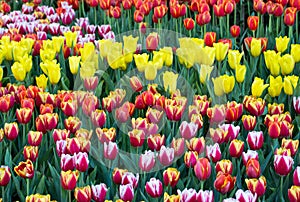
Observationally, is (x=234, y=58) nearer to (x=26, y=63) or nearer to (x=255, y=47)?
(x=255, y=47)

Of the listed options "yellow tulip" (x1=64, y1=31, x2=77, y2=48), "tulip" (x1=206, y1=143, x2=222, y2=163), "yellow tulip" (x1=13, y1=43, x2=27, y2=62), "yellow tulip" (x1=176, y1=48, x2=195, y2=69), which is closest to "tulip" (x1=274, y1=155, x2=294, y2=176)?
"tulip" (x1=206, y1=143, x2=222, y2=163)

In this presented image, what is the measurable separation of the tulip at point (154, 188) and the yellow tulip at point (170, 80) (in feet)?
3.69

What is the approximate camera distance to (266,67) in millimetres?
4316

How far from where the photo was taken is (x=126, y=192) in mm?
2623

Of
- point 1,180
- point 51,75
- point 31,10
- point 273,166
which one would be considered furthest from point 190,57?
point 31,10

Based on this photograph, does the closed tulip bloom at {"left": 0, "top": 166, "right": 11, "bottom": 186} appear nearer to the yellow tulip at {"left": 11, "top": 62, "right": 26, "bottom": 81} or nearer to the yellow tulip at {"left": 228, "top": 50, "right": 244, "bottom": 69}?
the yellow tulip at {"left": 11, "top": 62, "right": 26, "bottom": 81}

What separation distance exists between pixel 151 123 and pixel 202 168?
1.74ft

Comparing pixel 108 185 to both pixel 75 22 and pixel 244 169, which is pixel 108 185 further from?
pixel 75 22

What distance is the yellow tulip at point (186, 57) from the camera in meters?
4.07

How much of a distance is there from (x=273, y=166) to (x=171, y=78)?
911mm

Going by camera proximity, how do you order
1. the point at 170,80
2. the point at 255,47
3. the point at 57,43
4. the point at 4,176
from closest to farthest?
the point at 4,176, the point at 170,80, the point at 255,47, the point at 57,43

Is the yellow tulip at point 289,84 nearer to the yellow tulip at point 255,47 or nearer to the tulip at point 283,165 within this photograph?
the yellow tulip at point 255,47

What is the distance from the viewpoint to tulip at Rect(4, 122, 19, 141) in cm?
316

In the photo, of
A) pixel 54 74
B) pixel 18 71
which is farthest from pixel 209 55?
pixel 18 71
